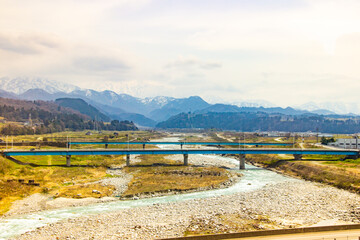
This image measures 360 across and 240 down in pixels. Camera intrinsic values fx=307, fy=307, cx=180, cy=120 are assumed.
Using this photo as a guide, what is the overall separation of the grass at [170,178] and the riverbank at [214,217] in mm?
12965

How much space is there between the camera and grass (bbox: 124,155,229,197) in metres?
70.4

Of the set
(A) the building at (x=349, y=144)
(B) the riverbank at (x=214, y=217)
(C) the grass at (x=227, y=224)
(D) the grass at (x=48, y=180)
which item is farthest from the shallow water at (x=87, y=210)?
(A) the building at (x=349, y=144)

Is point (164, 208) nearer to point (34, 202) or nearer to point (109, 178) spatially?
point (34, 202)

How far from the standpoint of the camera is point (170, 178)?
274 feet

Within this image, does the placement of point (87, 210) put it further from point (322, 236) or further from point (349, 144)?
point (349, 144)

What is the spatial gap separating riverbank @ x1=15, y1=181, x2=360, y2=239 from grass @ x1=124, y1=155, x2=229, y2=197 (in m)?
13.0

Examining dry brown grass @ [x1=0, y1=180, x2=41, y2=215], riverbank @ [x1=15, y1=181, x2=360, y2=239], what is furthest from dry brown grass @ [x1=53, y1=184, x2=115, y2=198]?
riverbank @ [x1=15, y1=181, x2=360, y2=239]

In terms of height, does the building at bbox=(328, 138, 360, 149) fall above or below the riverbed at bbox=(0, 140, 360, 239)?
above

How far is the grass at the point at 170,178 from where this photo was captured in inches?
2773

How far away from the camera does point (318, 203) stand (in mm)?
57188

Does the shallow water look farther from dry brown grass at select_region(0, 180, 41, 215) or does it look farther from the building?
the building

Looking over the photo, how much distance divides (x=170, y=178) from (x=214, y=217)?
37321 mm

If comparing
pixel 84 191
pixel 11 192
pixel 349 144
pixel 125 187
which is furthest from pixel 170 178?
pixel 349 144

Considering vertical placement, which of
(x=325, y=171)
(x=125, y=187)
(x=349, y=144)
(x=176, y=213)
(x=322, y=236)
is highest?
(x=349, y=144)
